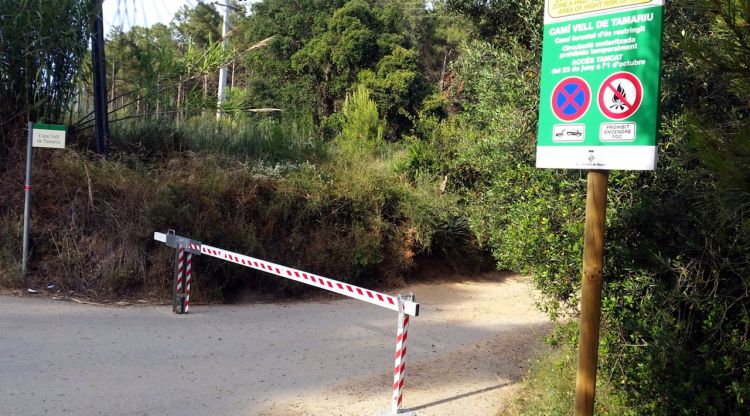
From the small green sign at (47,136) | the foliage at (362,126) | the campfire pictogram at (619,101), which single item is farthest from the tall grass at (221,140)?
the campfire pictogram at (619,101)

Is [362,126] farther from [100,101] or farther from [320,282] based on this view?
[320,282]

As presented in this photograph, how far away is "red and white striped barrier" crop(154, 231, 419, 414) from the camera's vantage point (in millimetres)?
5801

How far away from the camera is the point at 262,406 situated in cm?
586

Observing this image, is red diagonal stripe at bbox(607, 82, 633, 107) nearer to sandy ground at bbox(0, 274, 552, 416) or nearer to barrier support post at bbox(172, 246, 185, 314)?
sandy ground at bbox(0, 274, 552, 416)

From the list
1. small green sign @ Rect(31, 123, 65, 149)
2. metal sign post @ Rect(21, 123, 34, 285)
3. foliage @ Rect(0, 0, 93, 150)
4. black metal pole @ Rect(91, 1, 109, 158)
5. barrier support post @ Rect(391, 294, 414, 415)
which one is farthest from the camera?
black metal pole @ Rect(91, 1, 109, 158)

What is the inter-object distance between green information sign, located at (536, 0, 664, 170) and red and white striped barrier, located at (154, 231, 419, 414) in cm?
247

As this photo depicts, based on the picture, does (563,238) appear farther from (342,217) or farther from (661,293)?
(342,217)

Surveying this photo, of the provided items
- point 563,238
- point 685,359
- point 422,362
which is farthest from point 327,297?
point 685,359

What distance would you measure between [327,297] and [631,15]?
9.13 m

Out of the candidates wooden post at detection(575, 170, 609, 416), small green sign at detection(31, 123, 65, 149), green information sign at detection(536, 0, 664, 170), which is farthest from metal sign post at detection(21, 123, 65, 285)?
wooden post at detection(575, 170, 609, 416)

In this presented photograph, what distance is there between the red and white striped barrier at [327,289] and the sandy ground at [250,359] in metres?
0.32

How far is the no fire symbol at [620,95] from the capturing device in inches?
138

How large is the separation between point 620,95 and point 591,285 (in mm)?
1063

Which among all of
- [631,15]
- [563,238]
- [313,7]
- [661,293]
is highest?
[313,7]
